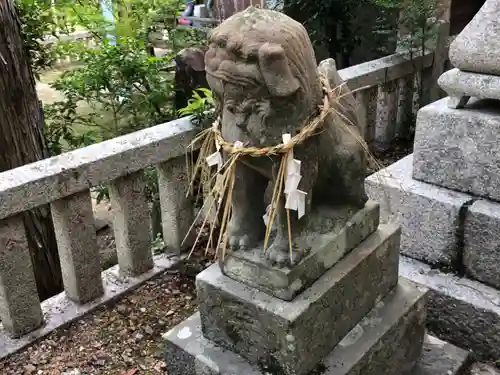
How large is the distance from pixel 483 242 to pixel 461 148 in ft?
1.36

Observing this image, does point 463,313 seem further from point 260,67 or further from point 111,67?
point 111,67

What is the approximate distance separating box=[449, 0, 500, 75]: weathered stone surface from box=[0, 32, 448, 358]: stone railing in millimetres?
1324

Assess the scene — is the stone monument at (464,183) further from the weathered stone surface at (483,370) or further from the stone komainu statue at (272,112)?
the stone komainu statue at (272,112)

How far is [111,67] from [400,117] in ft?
7.22

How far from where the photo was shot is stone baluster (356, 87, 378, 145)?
3.91 metres

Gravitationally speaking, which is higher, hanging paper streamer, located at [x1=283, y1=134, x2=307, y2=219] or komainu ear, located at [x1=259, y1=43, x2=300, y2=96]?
komainu ear, located at [x1=259, y1=43, x2=300, y2=96]

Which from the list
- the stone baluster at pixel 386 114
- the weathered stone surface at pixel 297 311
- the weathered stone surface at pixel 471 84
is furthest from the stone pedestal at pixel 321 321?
the stone baluster at pixel 386 114

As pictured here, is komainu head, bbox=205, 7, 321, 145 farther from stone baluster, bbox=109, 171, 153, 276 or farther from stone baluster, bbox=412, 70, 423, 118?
stone baluster, bbox=412, 70, 423, 118

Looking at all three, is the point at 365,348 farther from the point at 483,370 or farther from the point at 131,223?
the point at 131,223

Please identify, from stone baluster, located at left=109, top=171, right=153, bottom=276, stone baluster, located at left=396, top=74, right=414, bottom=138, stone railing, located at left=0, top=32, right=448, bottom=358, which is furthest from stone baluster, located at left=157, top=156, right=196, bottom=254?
stone baluster, located at left=396, top=74, right=414, bottom=138

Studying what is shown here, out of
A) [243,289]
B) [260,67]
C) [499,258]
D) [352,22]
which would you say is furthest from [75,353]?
[352,22]

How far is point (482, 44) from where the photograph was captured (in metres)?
2.31

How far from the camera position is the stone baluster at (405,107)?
13.9 ft

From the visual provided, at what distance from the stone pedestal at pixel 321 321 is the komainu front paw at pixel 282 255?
0.11ft
